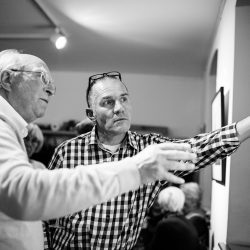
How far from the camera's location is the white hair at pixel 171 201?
2800 mm

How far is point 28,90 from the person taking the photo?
1.06 meters

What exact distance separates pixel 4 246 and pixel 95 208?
0.61 meters

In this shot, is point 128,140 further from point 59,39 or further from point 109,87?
point 59,39

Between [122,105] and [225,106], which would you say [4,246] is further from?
[225,106]

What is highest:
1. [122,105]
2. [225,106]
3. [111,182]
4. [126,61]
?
[126,61]

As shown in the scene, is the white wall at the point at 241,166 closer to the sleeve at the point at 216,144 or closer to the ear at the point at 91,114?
the sleeve at the point at 216,144

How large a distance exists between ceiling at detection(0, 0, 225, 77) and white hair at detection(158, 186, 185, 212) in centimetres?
151

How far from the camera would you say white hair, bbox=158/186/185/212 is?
2.80 meters

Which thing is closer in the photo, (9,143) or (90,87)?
(9,143)

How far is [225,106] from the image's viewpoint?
2.42 meters

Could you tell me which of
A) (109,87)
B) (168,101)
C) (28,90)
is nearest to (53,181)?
(28,90)

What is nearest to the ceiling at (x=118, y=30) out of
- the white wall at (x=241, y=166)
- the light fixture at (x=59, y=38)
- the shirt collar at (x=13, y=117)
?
the light fixture at (x=59, y=38)

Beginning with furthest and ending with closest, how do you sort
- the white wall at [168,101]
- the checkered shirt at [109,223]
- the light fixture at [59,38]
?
the white wall at [168,101]
the light fixture at [59,38]
the checkered shirt at [109,223]

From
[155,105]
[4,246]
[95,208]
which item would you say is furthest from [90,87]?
[155,105]
